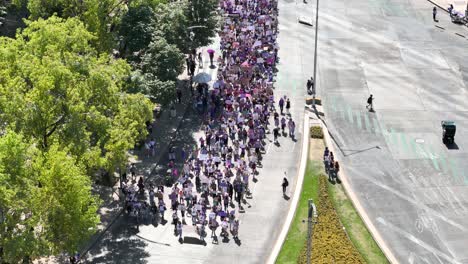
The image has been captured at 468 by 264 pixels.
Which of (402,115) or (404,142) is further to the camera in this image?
(402,115)

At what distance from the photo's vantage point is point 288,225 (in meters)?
45.4

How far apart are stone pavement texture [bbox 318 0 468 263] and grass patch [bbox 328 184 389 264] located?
1008mm

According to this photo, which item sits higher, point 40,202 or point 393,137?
point 40,202

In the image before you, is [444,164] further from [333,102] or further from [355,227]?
[333,102]

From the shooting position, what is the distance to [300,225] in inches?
1789

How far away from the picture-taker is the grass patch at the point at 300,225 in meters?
42.8

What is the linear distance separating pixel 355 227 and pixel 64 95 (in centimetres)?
1924

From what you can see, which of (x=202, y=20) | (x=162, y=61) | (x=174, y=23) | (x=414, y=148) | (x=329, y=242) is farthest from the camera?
(x=202, y=20)

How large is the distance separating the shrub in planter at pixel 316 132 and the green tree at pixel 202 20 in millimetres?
12682

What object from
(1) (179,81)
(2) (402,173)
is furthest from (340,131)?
(1) (179,81)

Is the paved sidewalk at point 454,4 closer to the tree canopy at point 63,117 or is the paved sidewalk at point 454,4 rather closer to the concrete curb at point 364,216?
the concrete curb at point 364,216

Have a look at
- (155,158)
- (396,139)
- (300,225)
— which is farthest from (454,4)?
(300,225)

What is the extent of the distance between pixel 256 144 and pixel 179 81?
531 inches

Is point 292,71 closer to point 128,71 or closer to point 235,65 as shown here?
point 235,65
